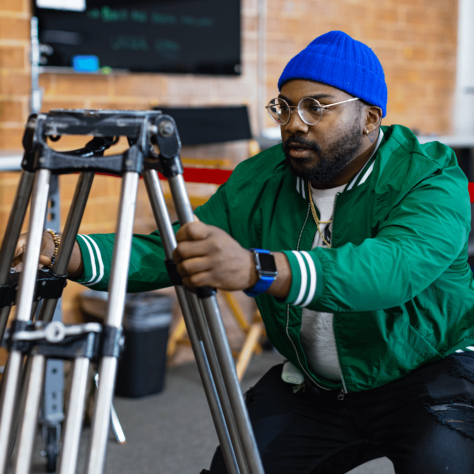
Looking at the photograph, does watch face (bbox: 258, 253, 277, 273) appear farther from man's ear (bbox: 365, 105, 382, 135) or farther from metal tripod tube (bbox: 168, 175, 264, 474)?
man's ear (bbox: 365, 105, 382, 135)

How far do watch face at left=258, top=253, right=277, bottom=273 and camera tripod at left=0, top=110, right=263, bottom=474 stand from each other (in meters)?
0.09

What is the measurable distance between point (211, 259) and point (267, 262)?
10 centimetres

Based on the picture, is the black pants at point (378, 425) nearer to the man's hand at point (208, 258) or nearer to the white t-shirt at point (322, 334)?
the white t-shirt at point (322, 334)

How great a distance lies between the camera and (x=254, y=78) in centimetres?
345

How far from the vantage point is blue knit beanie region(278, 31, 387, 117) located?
1.39m

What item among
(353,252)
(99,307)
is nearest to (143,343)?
(99,307)

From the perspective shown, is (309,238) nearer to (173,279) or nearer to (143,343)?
(173,279)

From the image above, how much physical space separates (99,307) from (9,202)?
0.57 meters

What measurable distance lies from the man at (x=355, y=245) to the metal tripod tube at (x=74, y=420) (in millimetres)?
396

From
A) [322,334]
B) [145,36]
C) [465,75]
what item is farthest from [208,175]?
[465,75]

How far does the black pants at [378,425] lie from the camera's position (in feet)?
4.19

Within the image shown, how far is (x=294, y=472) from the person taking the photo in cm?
138

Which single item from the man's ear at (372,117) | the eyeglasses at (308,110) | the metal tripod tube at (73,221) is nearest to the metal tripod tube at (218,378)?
the metal tripod tube at (73,221)

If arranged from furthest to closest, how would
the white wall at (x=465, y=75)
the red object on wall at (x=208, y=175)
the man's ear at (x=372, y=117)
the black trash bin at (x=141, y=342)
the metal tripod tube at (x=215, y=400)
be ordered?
1. the white wall at (x=465, y=75)
2. the black trash bin at (x=141, y=342)
3. the red object on wall at (x=208, y=175)
4. the man's ear at (x=372, y=117)
5. the metal tripod tube at (x=215, y=400)
